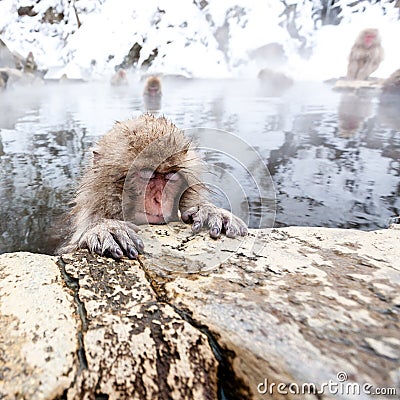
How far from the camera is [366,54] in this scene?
13.6 meters

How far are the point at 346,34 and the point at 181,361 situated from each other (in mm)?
24370

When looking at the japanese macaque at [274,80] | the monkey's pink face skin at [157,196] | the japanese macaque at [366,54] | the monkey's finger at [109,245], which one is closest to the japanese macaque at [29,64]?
the japanese macaque at [274,80]

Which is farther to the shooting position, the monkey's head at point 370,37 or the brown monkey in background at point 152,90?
the monkey's head at point 370,37

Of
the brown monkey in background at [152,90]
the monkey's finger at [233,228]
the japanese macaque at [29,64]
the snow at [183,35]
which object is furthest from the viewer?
the snow at [183,35]

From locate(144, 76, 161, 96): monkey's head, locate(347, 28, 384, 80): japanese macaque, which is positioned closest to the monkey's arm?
locate(144, 76, 161, 96): monkey's head

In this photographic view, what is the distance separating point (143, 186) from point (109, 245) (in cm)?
46

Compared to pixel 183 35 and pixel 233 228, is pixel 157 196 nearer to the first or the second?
pixel 233 228

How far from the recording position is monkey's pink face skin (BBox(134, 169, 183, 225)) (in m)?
2.02

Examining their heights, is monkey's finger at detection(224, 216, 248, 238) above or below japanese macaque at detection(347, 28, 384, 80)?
below

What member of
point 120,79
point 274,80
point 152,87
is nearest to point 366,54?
point 274,80

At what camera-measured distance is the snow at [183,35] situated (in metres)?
20.6

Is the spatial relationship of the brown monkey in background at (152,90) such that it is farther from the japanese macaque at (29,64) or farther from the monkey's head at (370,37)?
the japanese macaque at (29,64)

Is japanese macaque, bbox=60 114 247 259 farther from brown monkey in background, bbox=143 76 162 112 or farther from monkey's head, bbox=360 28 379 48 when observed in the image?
monkey's head, bbox=360 28 379 48

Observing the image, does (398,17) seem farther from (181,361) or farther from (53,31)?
(181,361)
